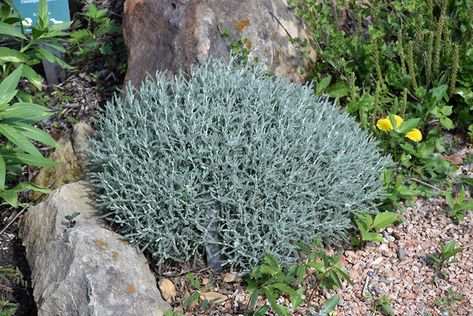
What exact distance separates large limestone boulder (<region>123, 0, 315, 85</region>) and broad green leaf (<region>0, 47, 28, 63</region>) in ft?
2.20

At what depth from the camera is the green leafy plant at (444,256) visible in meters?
3.83

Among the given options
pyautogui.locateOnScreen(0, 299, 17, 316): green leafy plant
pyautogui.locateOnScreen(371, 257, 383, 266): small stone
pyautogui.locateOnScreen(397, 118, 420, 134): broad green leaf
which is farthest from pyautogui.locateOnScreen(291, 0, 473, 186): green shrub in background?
pyautogui.locateOnScreen(0, 299, 17, 316): green leafy plant

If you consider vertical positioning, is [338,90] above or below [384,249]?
above

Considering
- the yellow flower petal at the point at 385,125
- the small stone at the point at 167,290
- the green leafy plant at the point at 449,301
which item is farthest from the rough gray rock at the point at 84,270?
the yellow flower petal at the point at 385,125

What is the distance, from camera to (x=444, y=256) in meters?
3.85

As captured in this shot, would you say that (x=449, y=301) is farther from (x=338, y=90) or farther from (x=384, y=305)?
(x=338, y=90)

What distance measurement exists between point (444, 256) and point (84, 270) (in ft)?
6.09

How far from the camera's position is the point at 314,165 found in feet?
→ 12.7

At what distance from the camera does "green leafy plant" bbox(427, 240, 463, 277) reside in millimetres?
3828

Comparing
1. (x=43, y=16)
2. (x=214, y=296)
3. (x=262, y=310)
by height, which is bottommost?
(x=214, y=296)

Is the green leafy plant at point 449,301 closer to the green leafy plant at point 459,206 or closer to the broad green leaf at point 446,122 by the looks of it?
the green leafy plant at point 459,206

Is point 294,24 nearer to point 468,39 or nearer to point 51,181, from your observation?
point 468,39

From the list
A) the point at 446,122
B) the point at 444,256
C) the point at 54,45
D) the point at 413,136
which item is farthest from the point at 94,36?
the point at 444,256

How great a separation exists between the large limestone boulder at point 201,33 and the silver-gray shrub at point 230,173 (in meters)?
0.51
